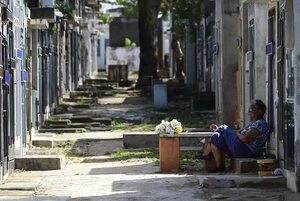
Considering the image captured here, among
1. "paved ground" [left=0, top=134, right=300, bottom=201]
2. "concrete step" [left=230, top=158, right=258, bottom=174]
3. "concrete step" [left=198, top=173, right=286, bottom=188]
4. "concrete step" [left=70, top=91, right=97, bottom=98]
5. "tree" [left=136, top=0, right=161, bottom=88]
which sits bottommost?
"paved ground" [left=0, top=134, right=300, bottom=201]

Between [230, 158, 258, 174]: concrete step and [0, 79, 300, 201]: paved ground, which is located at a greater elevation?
[230, 158, 258, 174]: concrete step

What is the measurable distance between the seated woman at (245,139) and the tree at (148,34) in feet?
77.5

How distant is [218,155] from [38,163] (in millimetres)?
3524

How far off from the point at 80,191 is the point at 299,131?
3.37m

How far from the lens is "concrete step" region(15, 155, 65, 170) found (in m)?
14.0

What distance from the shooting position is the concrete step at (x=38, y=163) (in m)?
14.0

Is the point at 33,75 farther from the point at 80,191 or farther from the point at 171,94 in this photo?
the point at 171,94

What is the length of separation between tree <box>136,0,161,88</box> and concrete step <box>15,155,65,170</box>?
2255cm

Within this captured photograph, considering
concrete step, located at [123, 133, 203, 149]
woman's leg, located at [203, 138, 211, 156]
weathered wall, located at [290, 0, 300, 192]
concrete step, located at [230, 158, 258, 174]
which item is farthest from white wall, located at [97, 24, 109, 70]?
weathered wall, located at [290, 0, 300, 192]

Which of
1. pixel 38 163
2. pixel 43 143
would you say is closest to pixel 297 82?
pixel 38 163

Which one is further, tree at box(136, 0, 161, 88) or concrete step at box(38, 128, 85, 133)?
tree at box(136, 0, 161, 88)

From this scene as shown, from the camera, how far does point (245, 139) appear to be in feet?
41.5

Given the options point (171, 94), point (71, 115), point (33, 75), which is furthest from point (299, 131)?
point (171, 94)

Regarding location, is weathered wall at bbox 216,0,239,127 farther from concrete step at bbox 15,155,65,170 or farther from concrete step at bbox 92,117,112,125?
concrete step at bbox 15,155,65,170
